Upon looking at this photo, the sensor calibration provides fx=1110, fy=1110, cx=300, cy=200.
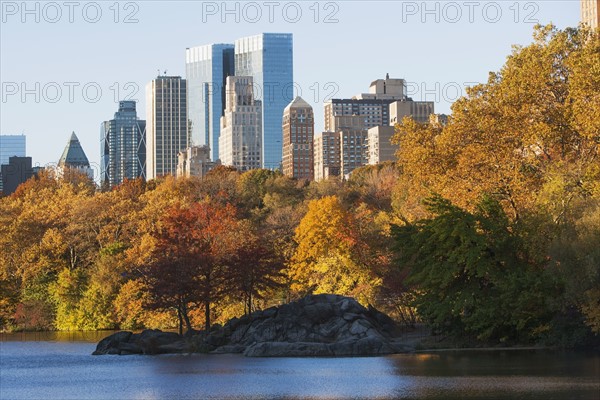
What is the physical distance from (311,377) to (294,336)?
46.1ft

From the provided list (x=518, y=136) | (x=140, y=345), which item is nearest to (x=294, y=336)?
(x=140, y=345)

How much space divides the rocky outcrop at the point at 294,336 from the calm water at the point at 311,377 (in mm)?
2248

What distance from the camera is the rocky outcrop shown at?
47.8 m

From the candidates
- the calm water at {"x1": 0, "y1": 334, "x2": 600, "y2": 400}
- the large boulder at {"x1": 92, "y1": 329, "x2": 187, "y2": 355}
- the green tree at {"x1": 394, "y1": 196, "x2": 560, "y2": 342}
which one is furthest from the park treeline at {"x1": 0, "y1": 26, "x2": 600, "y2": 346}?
the calm water at {"x1": 0, "y1": 334, "x2": 600, "y2": 400}

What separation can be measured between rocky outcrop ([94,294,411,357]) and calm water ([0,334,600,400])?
2.25 metres

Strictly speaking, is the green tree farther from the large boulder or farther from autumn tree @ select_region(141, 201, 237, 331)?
the large boulder

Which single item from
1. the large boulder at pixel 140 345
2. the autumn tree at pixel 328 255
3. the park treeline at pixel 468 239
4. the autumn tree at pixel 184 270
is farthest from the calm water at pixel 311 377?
the autumn tree at pixel 328 255

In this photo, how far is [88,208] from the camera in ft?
278

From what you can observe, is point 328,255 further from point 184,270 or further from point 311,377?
point 311,377

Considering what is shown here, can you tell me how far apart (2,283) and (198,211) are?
72.7ft

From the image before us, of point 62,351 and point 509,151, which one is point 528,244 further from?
point 62,351

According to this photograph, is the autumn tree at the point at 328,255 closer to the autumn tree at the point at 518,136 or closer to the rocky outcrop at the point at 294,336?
the rocky outcrop at the point at 294,336

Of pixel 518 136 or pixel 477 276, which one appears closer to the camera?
pixel 477 276

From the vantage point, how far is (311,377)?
120ft
